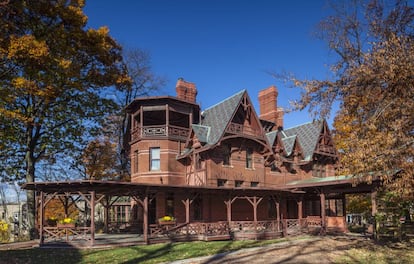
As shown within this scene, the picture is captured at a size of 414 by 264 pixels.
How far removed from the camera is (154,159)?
2591cm

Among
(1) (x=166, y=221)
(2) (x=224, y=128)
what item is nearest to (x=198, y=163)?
(2) (x=224, y=128)

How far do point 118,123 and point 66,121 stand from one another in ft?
36.4

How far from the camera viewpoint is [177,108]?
86.3 feet

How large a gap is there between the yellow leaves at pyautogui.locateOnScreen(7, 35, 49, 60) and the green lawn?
9103 millimetres

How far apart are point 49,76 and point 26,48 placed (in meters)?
2.77

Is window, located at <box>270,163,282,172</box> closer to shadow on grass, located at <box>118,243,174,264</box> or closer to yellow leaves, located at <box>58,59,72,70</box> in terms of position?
shadow on grass, located at <box>118,243,174,264</box>

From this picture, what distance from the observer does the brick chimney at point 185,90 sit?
29391mm

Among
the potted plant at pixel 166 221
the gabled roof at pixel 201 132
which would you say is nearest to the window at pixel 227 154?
the gabled roof at pixel 201 132

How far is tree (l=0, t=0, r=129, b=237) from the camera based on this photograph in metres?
17.9

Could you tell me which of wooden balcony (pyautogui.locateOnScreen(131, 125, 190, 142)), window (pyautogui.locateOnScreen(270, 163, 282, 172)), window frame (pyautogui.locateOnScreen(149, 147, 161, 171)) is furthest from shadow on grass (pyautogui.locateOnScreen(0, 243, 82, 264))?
window (pyautogui.locateOnScreen(270, 163, 282, 172))

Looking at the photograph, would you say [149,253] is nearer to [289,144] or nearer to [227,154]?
[227,154]

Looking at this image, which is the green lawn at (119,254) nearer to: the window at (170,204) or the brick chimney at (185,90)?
the window at (170,204)

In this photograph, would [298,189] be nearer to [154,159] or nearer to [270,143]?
[270,143]

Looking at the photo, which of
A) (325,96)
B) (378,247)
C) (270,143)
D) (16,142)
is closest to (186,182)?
(270,143)
